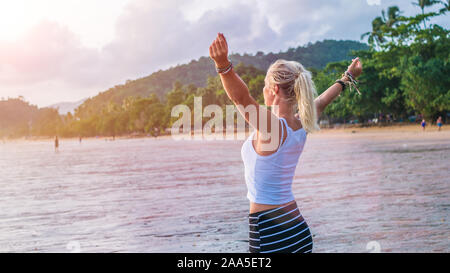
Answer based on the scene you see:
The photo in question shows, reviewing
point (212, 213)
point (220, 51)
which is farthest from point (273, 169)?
point (212, 213)

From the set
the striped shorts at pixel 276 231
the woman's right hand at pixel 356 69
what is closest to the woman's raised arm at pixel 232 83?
the striped shorts at pixel 276 231

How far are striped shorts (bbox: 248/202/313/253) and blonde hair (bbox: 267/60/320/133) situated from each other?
516 mm

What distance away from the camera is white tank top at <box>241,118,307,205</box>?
7.97 feet

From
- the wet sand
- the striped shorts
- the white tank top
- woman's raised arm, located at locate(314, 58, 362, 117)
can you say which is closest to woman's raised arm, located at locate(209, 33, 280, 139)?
the white tank top

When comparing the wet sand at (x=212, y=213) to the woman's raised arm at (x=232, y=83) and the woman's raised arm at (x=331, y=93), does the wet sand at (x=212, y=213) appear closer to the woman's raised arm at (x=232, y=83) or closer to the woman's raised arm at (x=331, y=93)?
the woman's raised arm at (x=331, y=93)

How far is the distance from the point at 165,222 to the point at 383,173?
8.19 m

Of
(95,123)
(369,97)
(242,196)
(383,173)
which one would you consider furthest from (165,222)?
(95,123)

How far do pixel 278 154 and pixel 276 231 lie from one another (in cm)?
45

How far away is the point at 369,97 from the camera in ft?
192

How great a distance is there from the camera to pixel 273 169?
2.46m

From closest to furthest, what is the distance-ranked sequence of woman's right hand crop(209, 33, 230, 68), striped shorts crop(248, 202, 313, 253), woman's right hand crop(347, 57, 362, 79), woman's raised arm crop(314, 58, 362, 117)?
woman's right hand crop(209, 33, 230, 68) < striped shorts crop(248, 202, 313, 253) < woman's raised arm crop(314, 58, 362, 117) < woman's right hand crop(347, 57, 362, 79)

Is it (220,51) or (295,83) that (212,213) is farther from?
(220,51)

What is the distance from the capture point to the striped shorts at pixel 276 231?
2.58 m

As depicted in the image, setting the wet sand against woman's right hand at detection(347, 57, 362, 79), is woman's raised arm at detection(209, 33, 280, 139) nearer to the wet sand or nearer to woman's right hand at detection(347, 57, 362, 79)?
woman's right hand at detection(347, 57, 362, 79)
